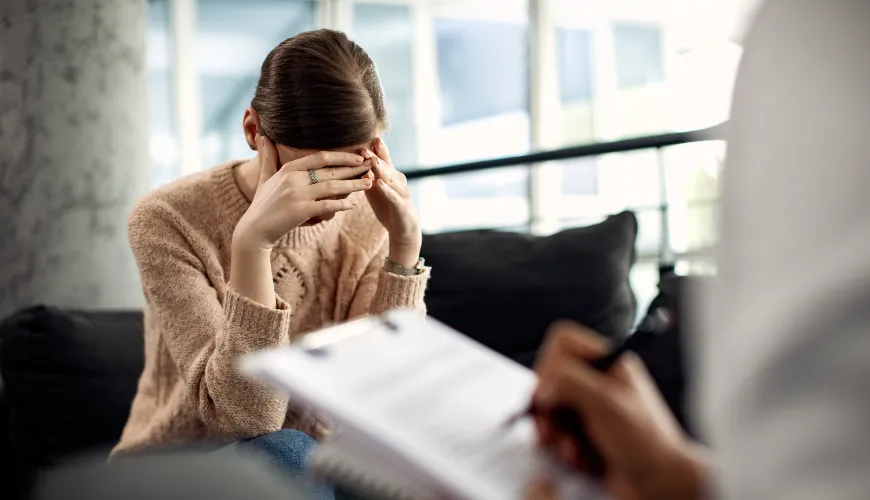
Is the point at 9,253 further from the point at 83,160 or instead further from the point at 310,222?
the point at 310,222

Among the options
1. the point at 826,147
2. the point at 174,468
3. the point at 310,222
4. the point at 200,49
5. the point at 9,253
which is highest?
the point at 200,49

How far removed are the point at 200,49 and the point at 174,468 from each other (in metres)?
4.89

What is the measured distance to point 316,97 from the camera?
123 cm

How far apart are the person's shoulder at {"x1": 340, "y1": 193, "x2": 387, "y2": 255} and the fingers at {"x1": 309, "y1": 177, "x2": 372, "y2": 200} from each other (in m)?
0.25

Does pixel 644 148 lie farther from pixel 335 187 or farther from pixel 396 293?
pixel 335 187

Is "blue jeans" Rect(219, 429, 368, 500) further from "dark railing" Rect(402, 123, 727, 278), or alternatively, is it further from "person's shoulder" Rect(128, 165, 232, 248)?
"dark railing" Rect(402, 123, 727, 278)

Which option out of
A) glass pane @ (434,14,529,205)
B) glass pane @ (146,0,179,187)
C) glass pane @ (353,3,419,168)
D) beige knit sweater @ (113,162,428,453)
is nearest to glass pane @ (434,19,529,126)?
glass pane @ (434,14,529,205)

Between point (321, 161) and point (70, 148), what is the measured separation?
4.76 ft

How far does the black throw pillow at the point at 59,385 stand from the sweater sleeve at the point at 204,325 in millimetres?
570

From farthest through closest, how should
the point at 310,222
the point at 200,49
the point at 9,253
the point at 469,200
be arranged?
the point at 469,200 < the point at 200,49 < the point at 9,253 < the point at 310,222

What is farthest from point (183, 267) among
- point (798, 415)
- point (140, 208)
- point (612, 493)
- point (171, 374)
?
point (798, 415)

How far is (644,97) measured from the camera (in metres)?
5.59

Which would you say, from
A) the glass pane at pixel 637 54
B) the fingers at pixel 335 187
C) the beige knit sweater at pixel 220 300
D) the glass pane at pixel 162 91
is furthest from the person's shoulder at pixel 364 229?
the glass pane at pixel 637 54

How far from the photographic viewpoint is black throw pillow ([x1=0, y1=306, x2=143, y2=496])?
6.02 feet
